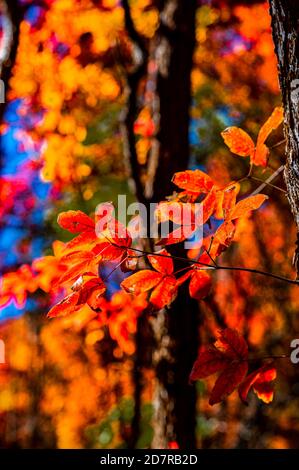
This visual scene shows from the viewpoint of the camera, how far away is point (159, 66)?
3.26 meters

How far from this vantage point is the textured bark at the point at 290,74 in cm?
A: 120

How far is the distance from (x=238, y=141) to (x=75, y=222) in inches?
24.2

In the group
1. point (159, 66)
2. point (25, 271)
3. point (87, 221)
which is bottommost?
point (25, 271)

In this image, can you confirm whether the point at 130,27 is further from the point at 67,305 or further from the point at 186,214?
the point at 67,305

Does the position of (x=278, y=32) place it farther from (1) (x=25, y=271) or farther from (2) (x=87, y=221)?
(1) (x=25, y=271)

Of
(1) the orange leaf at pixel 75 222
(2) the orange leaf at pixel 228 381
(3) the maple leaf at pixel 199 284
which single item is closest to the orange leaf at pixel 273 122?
(3) the maple leaf at pixel 199 284

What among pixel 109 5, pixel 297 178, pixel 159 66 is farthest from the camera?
pixel 109 5

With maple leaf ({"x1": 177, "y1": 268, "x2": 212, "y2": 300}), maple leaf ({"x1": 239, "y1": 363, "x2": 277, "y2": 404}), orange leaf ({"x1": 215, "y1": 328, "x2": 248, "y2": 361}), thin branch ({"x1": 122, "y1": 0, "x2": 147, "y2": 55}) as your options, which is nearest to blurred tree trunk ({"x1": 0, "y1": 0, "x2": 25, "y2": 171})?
thin branch ({"x1": 122, "y1": 0, "x2": 147, "y2": 55})

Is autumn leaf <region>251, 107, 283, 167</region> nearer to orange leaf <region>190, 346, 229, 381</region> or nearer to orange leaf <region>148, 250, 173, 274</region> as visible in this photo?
orange leaf <region>148, 250, 173, 274</region>

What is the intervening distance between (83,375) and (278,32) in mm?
13331

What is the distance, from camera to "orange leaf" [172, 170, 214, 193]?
1.49m

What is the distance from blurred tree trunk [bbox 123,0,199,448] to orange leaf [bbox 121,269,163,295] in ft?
4.14

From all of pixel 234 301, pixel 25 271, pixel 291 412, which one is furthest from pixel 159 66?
→ pixel 291 412

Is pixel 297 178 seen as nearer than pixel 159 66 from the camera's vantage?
Yes
